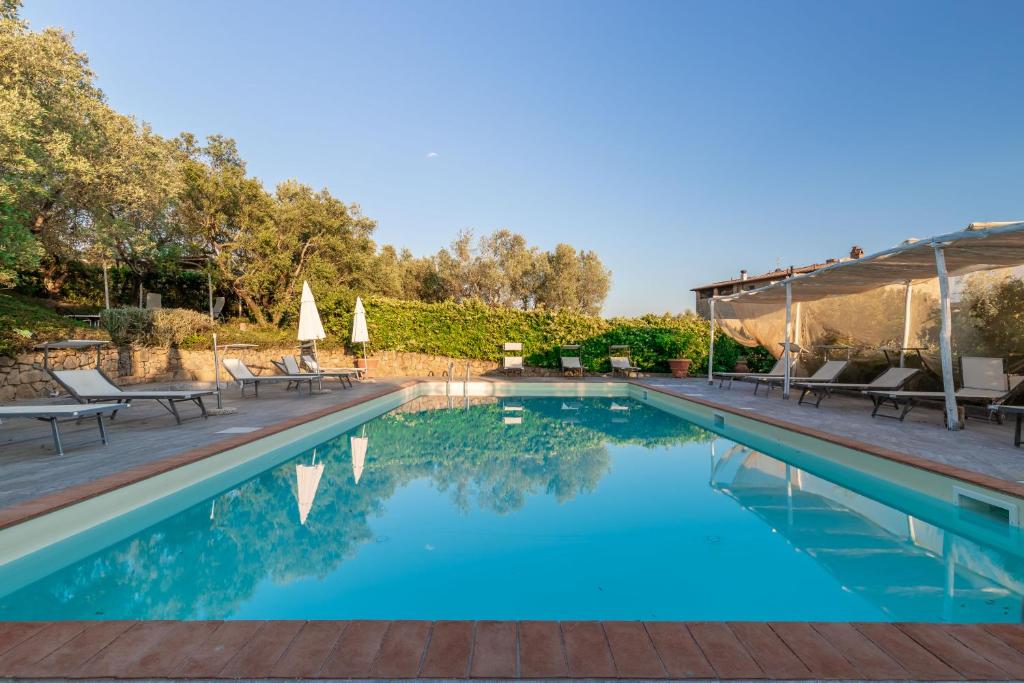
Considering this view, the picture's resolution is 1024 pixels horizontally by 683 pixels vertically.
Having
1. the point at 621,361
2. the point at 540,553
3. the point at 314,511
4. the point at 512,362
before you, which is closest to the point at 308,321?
the point at 512,362

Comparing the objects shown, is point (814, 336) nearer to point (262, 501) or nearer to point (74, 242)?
point (262, 501)

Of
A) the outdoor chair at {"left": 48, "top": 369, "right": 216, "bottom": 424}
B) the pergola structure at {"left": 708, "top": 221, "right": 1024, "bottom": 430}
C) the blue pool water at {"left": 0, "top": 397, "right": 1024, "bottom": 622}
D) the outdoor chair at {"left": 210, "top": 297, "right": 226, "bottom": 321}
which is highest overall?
the outdoor chair at {"left": 210, "top": 297, "right": 226, "bottom": 321}

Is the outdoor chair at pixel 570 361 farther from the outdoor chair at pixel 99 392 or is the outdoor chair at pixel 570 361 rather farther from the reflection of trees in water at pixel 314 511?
the outdoor chair at pixel 99 392

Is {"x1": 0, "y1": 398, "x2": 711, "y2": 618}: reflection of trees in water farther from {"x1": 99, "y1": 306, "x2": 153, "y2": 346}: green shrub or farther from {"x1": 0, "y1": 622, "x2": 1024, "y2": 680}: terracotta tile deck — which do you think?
{"x1": 99, "y1": 306, "x2": 153, "y2": 346}: green shrub

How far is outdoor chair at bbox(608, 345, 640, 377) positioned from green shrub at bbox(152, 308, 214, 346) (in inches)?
479

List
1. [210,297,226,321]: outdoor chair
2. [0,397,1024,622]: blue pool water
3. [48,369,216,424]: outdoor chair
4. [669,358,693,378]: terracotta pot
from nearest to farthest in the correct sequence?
[0,397,1024,622]: blue pool water → [48,369,216,424]: outdoor chair → [669,358,693,378]: terracotta pot → [210,297,226,321]: outdoor chair

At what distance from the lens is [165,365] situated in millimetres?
13133

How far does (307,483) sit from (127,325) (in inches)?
437

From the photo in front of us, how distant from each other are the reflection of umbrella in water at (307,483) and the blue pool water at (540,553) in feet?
0.10

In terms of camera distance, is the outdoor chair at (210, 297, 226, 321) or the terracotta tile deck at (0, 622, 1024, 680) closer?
the terracotta tile deck at (0, 622, 1024, 680)

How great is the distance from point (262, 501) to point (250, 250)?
15150 millimetres

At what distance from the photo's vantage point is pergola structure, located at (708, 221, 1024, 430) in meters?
5.52

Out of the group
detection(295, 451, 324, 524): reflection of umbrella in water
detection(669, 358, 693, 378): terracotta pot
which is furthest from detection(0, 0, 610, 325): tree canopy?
detection(669, 358, 693, 378): terracotta pot

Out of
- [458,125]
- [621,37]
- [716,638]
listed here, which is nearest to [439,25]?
[458,125]
